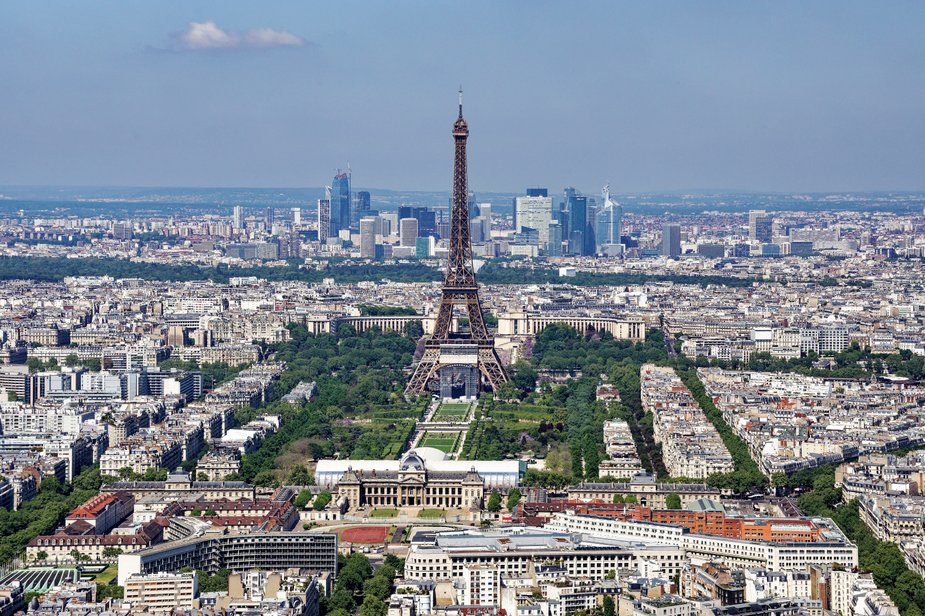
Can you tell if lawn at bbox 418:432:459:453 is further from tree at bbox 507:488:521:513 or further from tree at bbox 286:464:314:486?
tree at bbox 507:488:521:513

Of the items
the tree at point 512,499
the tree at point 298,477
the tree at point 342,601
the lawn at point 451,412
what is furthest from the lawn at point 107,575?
the lawn at point 451,412

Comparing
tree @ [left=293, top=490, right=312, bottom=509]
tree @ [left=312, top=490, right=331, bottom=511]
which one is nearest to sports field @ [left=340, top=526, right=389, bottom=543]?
tree @ [left=312, top=490, right=331, bottom=511]

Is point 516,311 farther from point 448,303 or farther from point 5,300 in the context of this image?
point 5,300

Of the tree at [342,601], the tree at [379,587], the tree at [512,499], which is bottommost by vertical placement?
the tree at [512,499]

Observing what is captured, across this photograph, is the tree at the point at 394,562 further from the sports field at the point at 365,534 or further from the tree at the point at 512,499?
the tree at the point at 512,499

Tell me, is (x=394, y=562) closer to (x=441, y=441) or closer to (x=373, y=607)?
(x=373, y=607)

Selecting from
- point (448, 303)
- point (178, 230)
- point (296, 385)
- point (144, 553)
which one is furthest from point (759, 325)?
point (178, 230)

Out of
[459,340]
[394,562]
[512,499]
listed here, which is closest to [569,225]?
[459,340]
